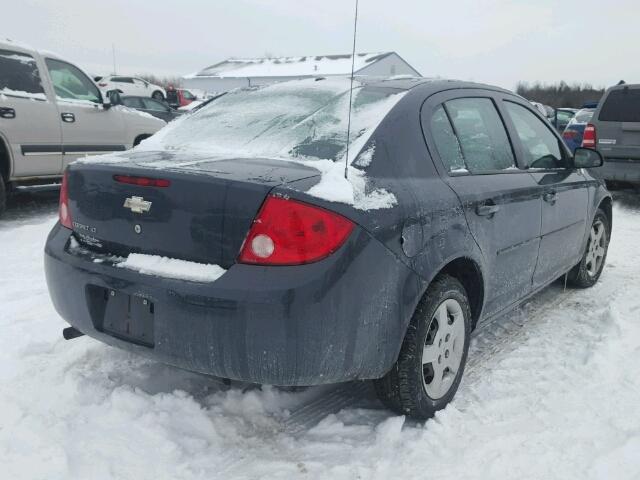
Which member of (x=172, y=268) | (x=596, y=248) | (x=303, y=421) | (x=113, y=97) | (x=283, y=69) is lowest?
(x=303, y=421)

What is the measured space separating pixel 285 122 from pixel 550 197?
179 centimetres

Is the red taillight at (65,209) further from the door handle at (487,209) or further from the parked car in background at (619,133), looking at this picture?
the parked car in background at (619,133)

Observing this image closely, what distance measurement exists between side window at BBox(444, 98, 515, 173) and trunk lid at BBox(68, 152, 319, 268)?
104cm

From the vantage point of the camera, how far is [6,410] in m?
2.46

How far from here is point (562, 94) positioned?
5753cm

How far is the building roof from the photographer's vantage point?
37.5 metres

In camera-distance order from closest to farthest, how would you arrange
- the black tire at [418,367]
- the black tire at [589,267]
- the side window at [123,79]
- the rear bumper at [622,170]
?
1. the black tire at [418,367]
2. the black tire at [589,267]
3. the rear bumper at [622,170]
4. the side window at [123,79]

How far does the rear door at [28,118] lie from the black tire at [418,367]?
17.2 feet

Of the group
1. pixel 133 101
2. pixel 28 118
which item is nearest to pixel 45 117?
pixel 28 118

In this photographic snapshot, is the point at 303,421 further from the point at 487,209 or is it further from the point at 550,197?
the point at 550,197

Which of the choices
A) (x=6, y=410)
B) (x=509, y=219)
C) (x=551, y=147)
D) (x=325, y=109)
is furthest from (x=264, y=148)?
(x=551, y=147)

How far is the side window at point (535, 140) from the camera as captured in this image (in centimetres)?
357

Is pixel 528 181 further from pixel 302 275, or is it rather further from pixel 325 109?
pixel 302 275

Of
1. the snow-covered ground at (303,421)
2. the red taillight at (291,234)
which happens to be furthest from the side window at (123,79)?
the red taillight at (291,234)
